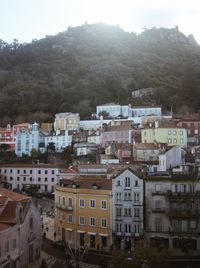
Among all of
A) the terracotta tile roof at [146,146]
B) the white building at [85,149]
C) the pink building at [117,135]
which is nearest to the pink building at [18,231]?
the terracotta tile roof at [146,146]

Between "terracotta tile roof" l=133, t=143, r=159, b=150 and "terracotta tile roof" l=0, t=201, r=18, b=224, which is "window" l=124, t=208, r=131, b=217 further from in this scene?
"terracotta tile roof" l=133, t=143, r=159, b=150

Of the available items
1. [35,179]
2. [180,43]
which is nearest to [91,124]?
[35,179]

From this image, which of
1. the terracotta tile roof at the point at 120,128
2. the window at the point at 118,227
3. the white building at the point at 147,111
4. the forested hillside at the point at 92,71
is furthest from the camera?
the forested hillside at the point at 92,71

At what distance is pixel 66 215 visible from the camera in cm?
4053

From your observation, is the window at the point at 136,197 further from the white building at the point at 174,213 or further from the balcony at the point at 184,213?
the balcony at the point at 184,213

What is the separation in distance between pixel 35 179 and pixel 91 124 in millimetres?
26668

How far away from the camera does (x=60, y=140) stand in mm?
86875

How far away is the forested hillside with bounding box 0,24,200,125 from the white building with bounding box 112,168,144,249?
63.9m

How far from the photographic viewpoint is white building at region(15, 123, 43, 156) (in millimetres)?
87062

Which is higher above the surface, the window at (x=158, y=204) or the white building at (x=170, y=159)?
the white building at (x=170, y=159)

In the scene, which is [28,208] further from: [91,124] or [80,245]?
[91,124]

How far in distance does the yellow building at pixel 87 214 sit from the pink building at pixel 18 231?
7326mm

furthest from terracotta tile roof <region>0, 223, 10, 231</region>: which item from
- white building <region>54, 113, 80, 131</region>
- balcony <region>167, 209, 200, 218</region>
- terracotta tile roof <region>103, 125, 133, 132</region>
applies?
white building <region>54, 113, 80, 131</region>

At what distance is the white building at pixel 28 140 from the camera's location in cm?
8706
